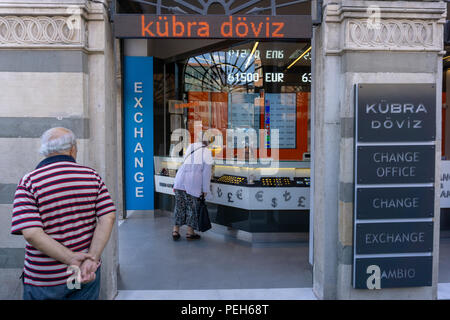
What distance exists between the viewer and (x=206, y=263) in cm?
532

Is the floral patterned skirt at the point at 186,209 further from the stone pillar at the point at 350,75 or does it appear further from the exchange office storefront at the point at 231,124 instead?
the stone pillar at the point at 350,75

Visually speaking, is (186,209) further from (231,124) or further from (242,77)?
(242,77)

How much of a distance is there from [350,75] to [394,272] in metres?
2.10

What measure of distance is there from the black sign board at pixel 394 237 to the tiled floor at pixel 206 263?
1.09 metres

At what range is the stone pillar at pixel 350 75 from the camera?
3758 millimetres

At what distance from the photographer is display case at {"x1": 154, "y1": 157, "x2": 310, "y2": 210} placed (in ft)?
A: 21.1

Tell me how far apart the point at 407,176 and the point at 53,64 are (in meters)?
3.78

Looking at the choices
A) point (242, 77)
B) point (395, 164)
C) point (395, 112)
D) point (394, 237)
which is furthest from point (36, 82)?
point (242, 77)

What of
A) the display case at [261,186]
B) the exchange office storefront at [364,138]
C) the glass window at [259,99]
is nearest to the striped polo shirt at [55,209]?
the exchange office storefront at [364,138]

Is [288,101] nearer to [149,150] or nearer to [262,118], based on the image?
[262,118]

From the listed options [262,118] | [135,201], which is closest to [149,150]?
[135,201]

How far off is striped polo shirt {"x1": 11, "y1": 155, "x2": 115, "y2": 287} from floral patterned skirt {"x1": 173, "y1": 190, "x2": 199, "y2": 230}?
390cm

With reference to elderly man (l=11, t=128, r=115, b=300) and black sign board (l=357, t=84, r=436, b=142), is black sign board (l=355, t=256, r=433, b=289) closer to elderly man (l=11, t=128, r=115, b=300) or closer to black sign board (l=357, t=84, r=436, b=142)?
black sign board (l=357, t=84, r=436, b=142)

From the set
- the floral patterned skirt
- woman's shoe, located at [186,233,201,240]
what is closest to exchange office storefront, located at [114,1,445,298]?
the floral patterned skirt
